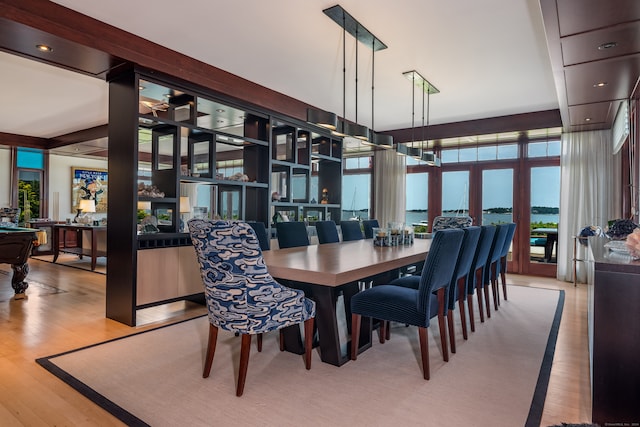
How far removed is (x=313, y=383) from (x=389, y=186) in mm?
5794

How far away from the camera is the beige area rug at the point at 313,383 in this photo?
2.05 meters

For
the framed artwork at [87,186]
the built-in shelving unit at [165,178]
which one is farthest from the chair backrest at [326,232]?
the framed artwork at [87,186]

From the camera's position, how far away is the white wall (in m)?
9.22

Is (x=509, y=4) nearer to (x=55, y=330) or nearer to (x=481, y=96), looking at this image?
(x=481, y=96)

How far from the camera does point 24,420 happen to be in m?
1.99

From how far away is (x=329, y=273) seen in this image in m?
2.22

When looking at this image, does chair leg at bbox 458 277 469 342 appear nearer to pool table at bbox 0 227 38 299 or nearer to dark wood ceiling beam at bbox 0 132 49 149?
pool table at bbox 0 227 38 299

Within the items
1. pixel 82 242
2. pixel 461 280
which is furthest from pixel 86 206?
pixel 461 280

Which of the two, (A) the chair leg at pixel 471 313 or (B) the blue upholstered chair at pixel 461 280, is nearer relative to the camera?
(B) the blue upholstered chair at pixel 461 280

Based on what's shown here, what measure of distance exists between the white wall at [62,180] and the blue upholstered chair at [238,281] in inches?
353

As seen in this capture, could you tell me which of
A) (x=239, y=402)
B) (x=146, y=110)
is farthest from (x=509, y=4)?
(x=146, y=110)

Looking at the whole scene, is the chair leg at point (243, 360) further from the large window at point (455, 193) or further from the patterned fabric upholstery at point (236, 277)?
the large window at point (455, 193)

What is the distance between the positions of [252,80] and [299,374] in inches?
139

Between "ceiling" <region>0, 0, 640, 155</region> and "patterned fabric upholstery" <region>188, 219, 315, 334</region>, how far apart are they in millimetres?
1896
